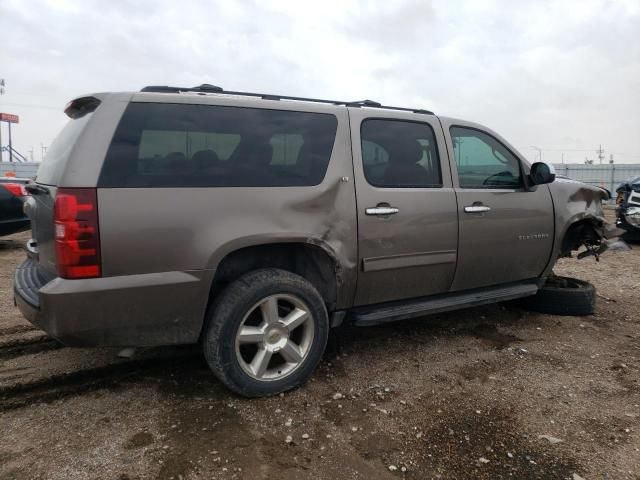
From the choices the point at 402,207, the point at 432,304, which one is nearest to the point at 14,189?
the point at 402,207

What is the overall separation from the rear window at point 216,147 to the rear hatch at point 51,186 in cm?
27

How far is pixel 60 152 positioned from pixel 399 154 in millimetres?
Result: 2269

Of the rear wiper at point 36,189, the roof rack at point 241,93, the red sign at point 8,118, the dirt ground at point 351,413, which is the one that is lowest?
the dirt ground at point 351,413

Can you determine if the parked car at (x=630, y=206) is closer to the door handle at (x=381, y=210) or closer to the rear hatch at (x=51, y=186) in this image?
the door handle at (x=381, y=210)

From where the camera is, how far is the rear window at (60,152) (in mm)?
2561

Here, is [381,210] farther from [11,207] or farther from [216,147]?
[11,207]

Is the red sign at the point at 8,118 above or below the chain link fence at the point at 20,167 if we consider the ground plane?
above

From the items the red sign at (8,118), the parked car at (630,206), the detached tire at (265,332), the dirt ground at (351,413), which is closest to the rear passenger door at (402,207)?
the detached tire at (265,332)

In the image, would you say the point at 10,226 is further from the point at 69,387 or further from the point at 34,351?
the point at 69,387

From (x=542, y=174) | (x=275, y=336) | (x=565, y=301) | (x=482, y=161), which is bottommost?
(x=565, y=301)

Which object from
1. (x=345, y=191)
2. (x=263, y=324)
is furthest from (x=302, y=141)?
(x=263, y=324)

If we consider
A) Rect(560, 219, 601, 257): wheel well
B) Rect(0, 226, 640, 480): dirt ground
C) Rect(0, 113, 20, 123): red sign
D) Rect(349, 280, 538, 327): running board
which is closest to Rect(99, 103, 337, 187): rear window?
Rect(349, 280, 538, 327): running board

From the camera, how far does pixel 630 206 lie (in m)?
8.69

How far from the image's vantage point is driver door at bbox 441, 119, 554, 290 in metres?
3.76
